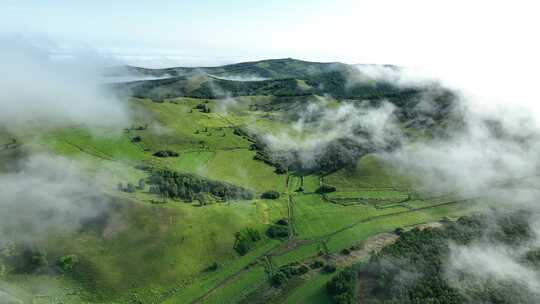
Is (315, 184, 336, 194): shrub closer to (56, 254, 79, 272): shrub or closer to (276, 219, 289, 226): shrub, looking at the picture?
(276, 219, 289, 226): shrub

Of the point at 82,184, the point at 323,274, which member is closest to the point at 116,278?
the point at 82,184

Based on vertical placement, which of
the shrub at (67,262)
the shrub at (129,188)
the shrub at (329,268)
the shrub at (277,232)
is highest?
the shrub at (129,188)

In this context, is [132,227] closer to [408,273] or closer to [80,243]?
[80,243]

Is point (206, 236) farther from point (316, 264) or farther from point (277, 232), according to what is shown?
point (316, 264)

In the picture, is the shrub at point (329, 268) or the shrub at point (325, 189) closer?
the shrub at point (329, 268)

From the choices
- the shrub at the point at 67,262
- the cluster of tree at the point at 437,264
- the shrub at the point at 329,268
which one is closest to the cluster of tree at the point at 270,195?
the shrub at the point at 329,268

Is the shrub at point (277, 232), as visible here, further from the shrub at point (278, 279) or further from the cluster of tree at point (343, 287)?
the cluster of tree at point (343, 287)
